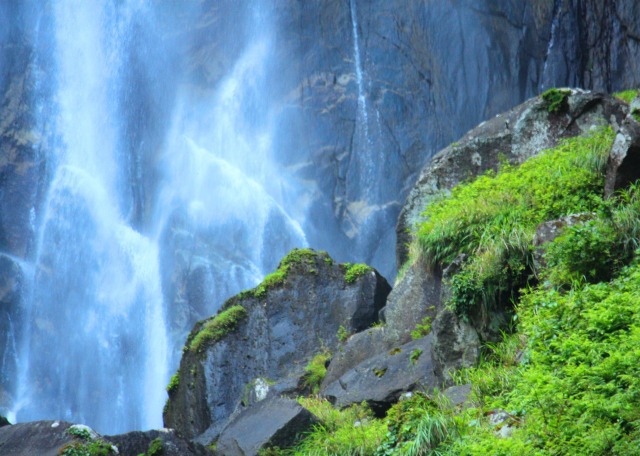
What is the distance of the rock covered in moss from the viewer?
41.8ft

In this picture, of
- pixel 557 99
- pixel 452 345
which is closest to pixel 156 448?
pixel 452 345

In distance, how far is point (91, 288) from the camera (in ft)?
100

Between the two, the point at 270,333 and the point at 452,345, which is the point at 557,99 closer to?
the point at 452,345

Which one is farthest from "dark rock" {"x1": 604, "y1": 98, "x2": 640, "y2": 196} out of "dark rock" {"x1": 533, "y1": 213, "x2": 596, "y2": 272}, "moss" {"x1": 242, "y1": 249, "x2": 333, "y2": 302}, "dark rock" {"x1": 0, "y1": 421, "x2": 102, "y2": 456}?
"dark rock" {"x1": 0, "y1": 421, "x2": 102, "y2": 456}

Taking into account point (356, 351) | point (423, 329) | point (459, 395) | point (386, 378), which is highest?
point (356, 351)

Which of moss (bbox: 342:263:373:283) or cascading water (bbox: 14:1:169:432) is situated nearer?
moss (bbox: 342:263:373:283)

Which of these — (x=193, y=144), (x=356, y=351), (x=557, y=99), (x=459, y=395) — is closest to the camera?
(x=459, y=395)

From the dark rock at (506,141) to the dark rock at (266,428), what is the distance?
4.19m

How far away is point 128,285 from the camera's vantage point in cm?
2980

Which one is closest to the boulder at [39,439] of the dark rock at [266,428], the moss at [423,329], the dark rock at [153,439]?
the dark rock at [153,439]

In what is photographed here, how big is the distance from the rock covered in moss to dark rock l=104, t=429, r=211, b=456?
371 centimetres

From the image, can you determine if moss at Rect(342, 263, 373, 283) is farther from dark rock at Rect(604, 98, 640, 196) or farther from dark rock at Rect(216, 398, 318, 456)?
dark rock at Rect(604, 98, 640, 196)

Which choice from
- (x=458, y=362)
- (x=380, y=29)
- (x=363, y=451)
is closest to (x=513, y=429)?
(x=363, y=451)

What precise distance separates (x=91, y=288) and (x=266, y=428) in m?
23.5
